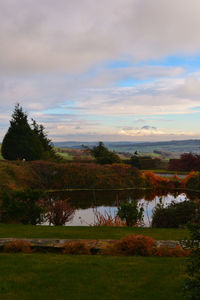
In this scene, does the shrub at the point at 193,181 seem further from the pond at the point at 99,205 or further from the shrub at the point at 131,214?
the shrub at the point at 131,214

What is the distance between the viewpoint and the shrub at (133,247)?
771 cm

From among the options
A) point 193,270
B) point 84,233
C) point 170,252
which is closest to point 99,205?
point 84,233

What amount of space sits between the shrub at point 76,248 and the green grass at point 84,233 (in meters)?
1.35

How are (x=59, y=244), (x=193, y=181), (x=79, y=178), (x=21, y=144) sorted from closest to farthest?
(x=59, y=244) → (x=193, y=181) → (x=79, y=178) → (x=21, y=144)

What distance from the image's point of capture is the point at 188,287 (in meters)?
3.97

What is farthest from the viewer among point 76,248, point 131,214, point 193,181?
point 193,181

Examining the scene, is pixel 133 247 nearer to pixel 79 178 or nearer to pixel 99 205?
pixel 99 205

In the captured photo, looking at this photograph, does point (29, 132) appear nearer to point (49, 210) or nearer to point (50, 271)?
point (49, 210)


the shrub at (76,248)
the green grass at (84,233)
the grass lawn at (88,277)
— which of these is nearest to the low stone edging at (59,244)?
the shrub at (76,248)

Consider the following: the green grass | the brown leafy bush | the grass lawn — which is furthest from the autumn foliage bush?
the brown leafy bush

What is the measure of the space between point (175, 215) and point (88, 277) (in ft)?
23.8

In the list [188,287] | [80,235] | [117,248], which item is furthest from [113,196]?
[188,287]

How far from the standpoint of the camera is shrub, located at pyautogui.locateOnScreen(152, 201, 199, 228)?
41.1 ft

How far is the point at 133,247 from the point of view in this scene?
7770 mm
